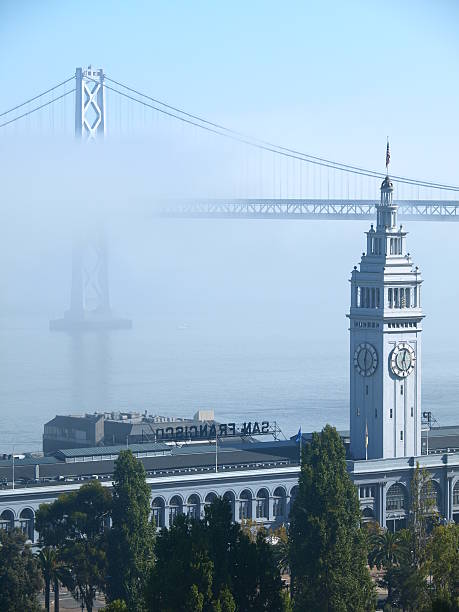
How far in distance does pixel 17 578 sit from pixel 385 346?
25.0 meters

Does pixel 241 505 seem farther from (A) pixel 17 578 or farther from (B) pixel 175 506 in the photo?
(A) pixel 17 578

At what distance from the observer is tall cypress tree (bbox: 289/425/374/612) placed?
2141 inches

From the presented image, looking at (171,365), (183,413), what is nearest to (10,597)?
(183,413)

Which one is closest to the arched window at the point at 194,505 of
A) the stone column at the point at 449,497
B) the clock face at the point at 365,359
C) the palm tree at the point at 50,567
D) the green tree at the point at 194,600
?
the clock face at the point at 365,359

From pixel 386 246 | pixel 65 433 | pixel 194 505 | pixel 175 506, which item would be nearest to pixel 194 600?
pixel 175 506

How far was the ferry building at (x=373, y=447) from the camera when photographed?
75250 millimetres

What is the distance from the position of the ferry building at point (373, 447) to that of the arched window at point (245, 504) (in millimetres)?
37

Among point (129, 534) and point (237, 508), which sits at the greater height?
point (129, 534)

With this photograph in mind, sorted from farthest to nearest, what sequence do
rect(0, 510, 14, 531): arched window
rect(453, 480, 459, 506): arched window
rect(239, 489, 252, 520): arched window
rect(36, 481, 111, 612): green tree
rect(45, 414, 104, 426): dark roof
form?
rect(45, 414, 104, 426): dark roof
rect(453, 480, 459, 506): arched window
rect(239, 489, 252, 520): arched window
rect(0, 510, 14, 531): arched window
rect(36, 481, 111, 612): green tree

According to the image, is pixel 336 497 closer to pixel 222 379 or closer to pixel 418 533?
pixel 418 533

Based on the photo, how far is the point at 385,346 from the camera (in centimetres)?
7750

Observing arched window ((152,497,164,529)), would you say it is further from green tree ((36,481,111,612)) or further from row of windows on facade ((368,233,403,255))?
row of windows on facade ((368,233,403,255))

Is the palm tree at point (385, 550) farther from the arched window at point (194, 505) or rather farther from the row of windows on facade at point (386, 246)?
the row of windows on facade at point (386, 246)

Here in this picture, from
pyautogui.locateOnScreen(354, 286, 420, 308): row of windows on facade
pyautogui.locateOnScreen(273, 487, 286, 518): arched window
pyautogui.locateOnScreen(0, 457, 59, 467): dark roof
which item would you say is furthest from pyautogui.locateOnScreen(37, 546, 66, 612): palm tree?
pyautogui.locateOnScreen(354, 286, 420, 308): row of windows on facade
